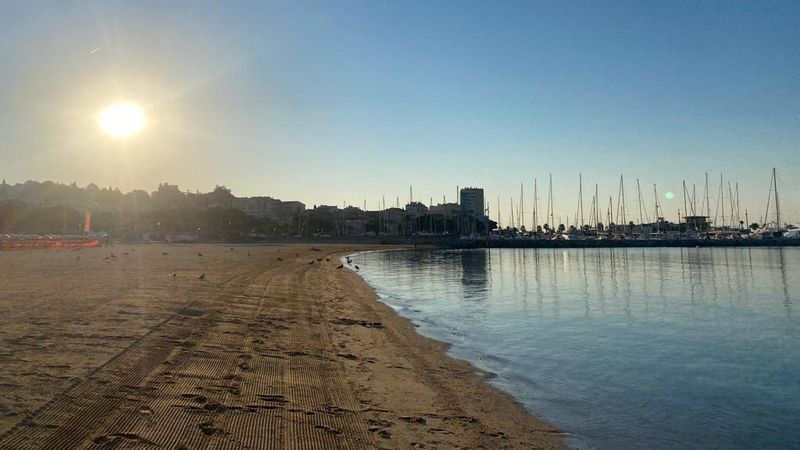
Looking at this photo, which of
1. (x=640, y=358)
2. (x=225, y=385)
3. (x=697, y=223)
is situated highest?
(x=697, y=223)

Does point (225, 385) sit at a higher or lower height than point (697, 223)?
lower

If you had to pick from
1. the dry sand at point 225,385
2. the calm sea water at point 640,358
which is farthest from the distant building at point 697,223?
the dry sand at point 225,385

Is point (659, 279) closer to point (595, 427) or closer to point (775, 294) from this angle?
point (775, 294)

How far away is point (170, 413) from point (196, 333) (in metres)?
5.84

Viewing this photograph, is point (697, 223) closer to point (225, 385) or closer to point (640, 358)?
point (640, 358)

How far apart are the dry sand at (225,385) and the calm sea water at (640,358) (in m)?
1.30

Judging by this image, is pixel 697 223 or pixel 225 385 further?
pixel 697 223

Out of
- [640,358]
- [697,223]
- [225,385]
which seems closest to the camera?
[225,385]

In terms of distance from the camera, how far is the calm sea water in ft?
29.0

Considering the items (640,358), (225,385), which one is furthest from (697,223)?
(225,385)

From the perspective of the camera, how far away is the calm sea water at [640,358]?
8.85 metres

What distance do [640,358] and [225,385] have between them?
11.1 metres

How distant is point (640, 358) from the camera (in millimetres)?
13938

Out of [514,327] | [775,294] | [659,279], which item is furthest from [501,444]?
[659,279]
